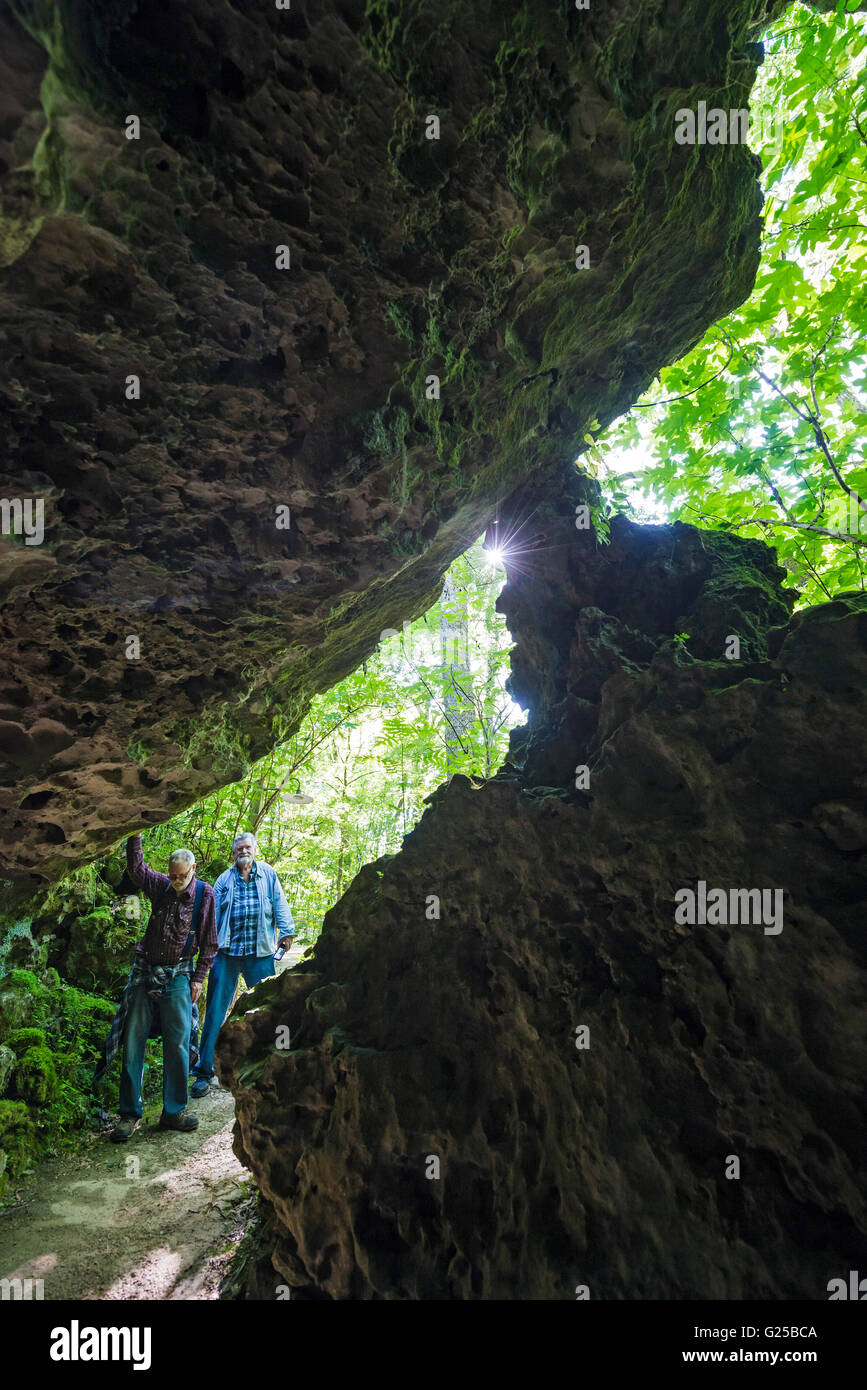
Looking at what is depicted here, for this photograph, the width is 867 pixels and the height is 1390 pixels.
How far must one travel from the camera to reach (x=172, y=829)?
1020cm

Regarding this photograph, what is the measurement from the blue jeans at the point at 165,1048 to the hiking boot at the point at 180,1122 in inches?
1.9

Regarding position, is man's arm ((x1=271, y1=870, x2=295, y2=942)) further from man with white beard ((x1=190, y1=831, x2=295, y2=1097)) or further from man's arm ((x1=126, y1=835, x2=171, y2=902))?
man's arm ((x1=126, y1=835, x2=171, y2=902))

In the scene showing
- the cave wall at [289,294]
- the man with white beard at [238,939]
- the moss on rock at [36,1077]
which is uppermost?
the cave wall at [289,294]

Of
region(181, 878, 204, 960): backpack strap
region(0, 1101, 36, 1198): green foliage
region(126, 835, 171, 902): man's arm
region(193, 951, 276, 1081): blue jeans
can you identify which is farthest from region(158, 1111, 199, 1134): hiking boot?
region(126, 835, 171, 902): man's arm

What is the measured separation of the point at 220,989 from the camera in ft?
24.1

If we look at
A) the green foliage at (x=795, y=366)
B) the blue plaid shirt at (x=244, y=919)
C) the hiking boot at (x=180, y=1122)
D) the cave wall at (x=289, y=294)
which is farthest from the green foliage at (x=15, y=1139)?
the green foliage at (x=795, y=366)

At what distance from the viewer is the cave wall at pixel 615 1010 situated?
3.06 meters

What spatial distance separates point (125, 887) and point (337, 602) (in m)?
6.63

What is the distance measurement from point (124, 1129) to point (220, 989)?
160cm

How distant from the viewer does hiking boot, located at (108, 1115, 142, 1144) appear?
5.92 m

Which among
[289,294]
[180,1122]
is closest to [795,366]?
[289,294]

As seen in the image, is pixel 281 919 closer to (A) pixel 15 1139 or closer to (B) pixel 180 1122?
(B) pixel 180 1122

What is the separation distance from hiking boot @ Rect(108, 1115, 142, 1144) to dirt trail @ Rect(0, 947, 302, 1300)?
0.22 ft

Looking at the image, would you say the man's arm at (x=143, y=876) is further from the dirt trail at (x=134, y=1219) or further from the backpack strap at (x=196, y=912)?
the dirt trail at (x=134, y=1219)
